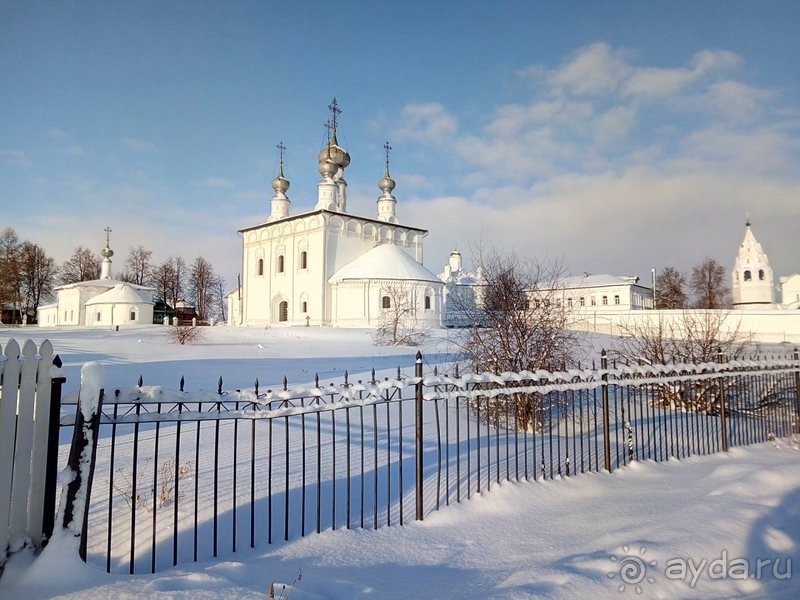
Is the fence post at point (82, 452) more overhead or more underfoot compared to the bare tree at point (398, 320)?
more underfoot

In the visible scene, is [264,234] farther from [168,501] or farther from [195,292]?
[168,501]

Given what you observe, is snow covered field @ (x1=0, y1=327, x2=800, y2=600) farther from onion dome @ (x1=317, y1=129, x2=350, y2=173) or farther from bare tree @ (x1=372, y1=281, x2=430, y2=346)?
onion dome @ (x1=317, y1=129, x2=350, y2=173)

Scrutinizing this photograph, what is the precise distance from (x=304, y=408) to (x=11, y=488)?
1.70 m

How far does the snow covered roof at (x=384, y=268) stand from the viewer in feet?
113

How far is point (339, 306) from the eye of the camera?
36125 millimetres

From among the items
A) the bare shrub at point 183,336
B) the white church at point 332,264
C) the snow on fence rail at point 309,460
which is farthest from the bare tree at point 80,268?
the snow on fence rail at point 309,460

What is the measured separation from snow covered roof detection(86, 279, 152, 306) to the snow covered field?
146 ft

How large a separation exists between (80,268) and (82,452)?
66914 mm

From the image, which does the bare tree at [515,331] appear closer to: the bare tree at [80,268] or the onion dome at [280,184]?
the onion dome at [280,184]

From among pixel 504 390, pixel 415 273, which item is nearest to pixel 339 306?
pixel 415 273

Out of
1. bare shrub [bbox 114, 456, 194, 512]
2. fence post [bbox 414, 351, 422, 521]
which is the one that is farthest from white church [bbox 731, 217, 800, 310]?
bare shrub [bbox 114, 456, 194, 512]

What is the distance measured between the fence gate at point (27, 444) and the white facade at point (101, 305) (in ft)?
142

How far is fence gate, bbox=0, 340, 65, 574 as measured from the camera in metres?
2.69

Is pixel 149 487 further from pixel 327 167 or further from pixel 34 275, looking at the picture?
pixel 34 275
